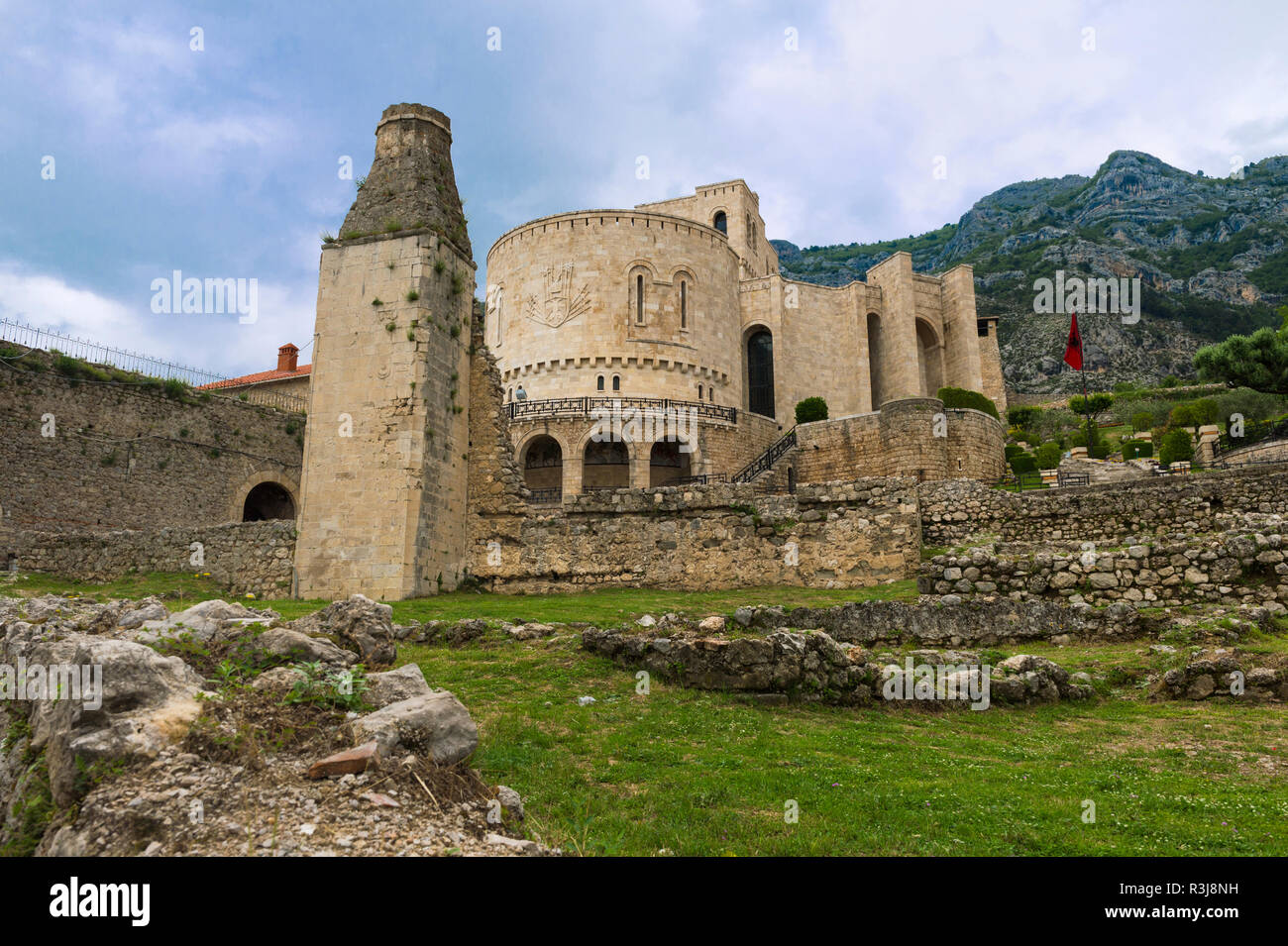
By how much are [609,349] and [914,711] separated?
32.1 m

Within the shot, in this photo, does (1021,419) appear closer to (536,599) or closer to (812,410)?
(812,410)

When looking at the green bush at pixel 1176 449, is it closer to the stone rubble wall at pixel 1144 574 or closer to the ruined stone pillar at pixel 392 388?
the stone rubble wall at pixel 1144 574

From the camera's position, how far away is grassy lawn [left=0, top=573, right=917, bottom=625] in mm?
12203

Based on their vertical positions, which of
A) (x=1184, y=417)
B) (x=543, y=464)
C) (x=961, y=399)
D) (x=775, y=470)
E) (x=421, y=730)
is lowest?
(x=421, y=730)

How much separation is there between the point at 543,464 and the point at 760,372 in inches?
655

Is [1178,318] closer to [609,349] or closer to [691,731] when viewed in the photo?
[609,349]

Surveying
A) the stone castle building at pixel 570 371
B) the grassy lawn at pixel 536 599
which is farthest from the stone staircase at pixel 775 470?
the grassy lawn at pixel 536 599

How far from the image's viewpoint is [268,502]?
30.8 m

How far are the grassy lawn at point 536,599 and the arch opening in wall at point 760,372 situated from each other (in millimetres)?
31068

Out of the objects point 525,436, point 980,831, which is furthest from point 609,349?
point 980,831

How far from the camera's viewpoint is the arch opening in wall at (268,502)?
3016cm

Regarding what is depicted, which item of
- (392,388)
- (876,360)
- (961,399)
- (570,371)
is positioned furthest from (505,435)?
(876,360)

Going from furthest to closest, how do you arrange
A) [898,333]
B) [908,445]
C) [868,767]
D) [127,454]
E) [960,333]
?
[960,333] < [898,333] < [908,445] < [127,454] < [868,767]

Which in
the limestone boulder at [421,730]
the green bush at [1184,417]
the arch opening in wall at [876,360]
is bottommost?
the limestone boulder at [421,730]
